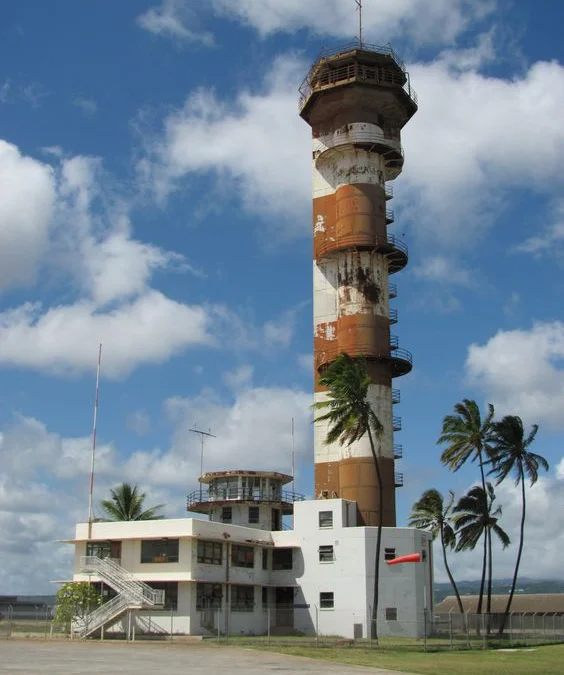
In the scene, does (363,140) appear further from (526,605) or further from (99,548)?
(526,605)

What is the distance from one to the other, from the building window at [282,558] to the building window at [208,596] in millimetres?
6708

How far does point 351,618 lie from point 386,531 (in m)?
6.38

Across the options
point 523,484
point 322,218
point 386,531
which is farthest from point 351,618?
point 322,218

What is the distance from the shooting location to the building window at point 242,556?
2438 inches

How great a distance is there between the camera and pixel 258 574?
63.8 metres

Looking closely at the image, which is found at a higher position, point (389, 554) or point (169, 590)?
point (389, 554)

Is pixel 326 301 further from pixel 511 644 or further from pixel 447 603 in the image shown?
pixel 447 603

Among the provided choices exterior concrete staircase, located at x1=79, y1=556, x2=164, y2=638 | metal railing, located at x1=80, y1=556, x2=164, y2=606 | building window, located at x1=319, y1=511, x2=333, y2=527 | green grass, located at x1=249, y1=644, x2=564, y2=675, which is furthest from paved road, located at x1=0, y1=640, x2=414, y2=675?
building window, located at x1=319, y1=511, x2=333, y2=527

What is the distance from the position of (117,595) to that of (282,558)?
1391cm

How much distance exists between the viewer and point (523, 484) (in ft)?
227

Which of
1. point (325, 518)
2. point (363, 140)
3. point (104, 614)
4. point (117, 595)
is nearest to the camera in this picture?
point (104, 614)

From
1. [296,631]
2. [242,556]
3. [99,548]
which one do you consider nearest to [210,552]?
[242,556]

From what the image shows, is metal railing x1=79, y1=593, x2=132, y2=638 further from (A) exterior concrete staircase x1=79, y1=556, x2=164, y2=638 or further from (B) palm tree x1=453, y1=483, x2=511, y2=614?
(B) palm tree x1=453, y1=483, x2=511, y2=614

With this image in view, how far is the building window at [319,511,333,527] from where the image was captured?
6291cm
